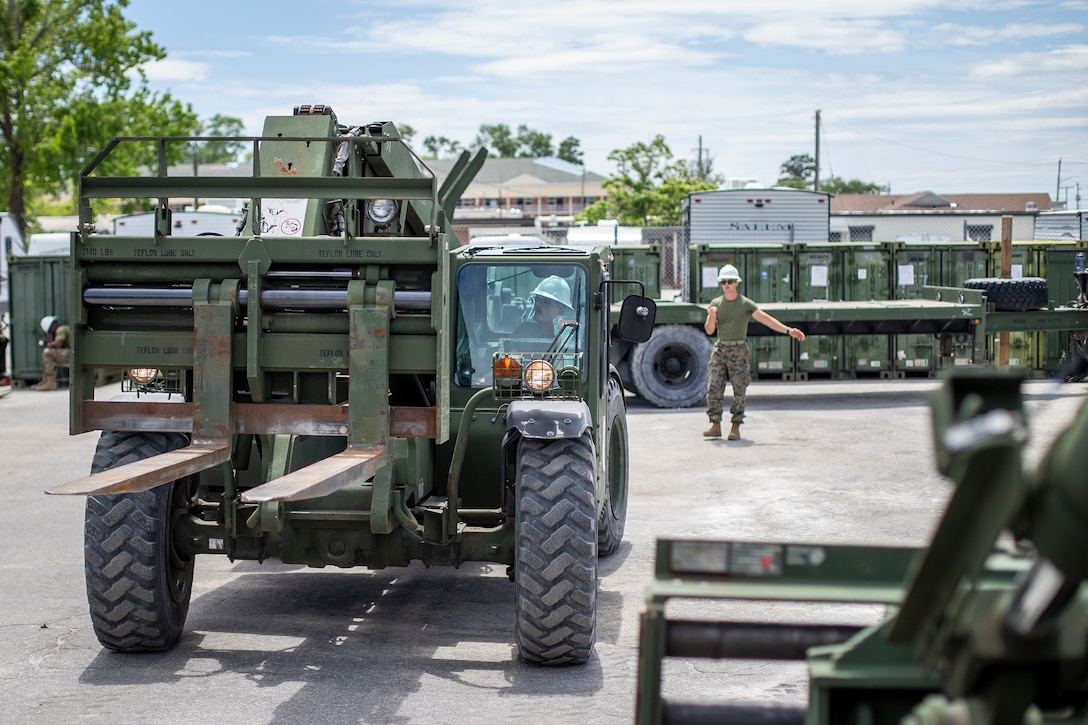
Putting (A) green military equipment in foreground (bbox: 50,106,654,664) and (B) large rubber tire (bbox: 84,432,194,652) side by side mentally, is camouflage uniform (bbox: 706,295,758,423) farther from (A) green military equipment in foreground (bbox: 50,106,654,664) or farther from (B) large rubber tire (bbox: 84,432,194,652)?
(B) large rubber tire (bbox: 84,432,194,652)

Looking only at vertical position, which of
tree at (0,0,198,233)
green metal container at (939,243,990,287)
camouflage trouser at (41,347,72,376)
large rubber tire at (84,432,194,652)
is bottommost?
large rubber tire at (84,432,194,652)

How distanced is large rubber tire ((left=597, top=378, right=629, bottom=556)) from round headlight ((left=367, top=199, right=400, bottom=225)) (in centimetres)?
199

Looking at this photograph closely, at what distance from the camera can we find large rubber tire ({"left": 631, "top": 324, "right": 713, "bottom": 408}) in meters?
17.7

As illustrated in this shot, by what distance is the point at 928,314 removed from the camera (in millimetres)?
17641

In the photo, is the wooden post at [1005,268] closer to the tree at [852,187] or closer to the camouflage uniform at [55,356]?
the camouflage uniform at [55,356]

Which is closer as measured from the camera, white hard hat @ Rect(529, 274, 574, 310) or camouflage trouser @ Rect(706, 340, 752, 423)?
white hard hat @ Rect(529, 274, 574, 310)

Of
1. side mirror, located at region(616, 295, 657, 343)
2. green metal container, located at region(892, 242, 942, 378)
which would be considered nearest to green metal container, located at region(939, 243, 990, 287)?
green metal container, located at region(892, 242, 942, 378)

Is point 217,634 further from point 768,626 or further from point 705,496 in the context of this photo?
point 705,496

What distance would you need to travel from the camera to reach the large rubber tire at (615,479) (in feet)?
28.1

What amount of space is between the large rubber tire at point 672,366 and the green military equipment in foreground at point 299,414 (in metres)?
10.7

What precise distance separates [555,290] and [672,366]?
418 inches

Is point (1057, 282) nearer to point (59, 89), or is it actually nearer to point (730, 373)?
point (730, 373)

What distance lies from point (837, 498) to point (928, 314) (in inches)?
293

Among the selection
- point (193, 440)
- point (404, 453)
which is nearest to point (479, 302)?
point (404, 453)
